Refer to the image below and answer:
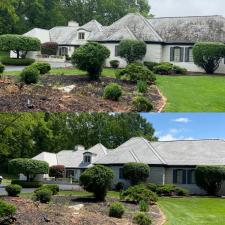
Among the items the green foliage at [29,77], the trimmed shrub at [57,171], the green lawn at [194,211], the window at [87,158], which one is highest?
the green foliage at [29,77]

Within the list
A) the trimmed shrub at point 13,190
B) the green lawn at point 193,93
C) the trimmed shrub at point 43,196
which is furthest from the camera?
the trimmed shrub at point 13,190

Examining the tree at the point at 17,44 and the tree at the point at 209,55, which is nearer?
the tree at the point at 209,55

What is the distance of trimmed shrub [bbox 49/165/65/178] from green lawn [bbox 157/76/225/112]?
15.6 metres

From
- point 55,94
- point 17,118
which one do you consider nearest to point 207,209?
point 55,94

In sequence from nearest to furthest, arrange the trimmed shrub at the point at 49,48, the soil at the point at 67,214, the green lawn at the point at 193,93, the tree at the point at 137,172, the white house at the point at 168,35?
the soil at the point at 67,214, the green lawn at the point at 193,93, the tree at the point at 137,172, the white house at the point at 168,35, the trimmed shrub at the point at 49,48

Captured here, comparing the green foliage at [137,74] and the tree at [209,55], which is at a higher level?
the tree at [209,55]

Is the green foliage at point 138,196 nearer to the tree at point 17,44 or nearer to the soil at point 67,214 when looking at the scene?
the soil at point 67,214

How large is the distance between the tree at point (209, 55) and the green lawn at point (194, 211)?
12655 mm

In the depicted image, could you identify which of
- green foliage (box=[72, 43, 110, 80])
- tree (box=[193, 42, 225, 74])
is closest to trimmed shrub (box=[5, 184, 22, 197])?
green foliage (box=[72, 43, 110, 80])

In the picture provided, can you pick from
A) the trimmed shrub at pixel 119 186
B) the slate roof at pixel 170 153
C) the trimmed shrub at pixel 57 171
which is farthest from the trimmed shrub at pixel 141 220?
the trimmed shrub at pixel 57 171

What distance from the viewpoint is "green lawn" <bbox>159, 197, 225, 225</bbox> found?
18394 millimetres

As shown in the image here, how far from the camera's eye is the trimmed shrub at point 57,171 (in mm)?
41094

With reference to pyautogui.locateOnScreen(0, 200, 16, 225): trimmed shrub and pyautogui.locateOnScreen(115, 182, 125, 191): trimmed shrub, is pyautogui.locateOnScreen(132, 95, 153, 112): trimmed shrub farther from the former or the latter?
pyautogui.locateOnScreen(115, 182, 125, 191): trimmed shrub

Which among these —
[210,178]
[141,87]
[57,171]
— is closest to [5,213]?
[141,87]
